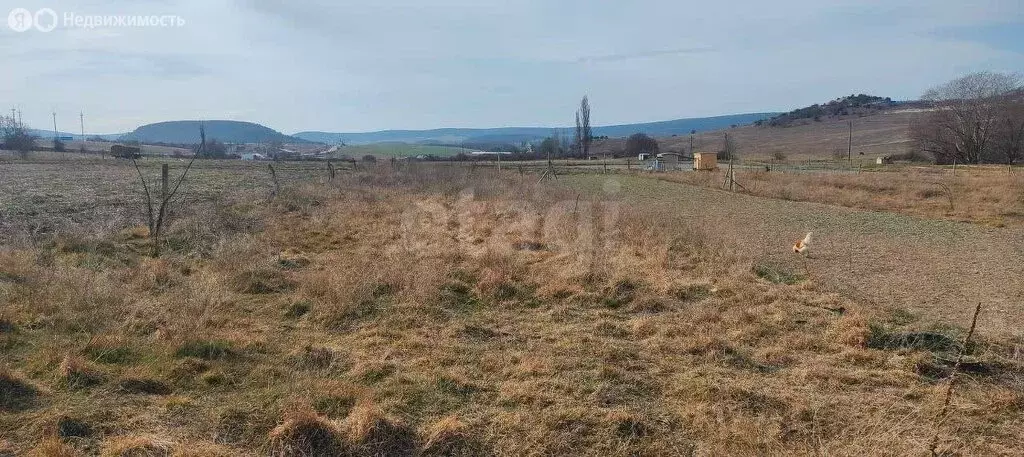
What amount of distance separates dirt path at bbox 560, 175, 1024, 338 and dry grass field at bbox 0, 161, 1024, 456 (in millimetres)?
111

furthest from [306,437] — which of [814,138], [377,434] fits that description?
[814,138]

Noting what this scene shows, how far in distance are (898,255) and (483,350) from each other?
8.99 metres

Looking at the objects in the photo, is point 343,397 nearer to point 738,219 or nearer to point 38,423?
point 38,423

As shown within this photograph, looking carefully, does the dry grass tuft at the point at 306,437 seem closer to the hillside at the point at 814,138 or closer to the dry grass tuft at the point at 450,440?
the dry grass tuft at the point at 450,440

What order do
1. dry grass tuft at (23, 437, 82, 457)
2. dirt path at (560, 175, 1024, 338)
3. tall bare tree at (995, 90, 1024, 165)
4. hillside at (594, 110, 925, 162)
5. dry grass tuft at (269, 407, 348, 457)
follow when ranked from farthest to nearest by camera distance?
1. hillside at (594, 110, 925, 162)
2. tall bare tree at (995, 90, 1024, 165)
3. dirt path at (560, 175, 1024, 338)
4. dry grass tuft at (269, 407, 348, 457)
5. dry grass tuft at (23, 437, 82, 457)

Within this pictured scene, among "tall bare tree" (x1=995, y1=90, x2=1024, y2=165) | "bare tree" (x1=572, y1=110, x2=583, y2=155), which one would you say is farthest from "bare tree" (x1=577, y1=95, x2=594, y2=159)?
"tall bare tree" (x1=995, y1=90, x2=1024, y2=165)

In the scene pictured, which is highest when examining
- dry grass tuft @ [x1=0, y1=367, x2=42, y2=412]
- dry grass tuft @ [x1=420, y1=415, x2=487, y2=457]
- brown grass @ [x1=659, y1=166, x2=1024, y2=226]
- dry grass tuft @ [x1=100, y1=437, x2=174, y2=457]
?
brown grass @ [x1=659, y1=166, x2=1024, y2=226]

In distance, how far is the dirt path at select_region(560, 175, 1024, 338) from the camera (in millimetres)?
7184

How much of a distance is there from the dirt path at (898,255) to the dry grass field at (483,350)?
0.11 m

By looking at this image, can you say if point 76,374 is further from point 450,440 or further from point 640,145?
point 640,145

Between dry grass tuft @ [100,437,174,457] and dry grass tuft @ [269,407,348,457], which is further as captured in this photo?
dry grass tuft @ [269,407,348,457]

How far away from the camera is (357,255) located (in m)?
9.92

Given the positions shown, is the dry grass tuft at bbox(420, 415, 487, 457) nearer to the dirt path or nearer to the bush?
the dirt path

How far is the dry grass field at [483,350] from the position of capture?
3.88 meters
